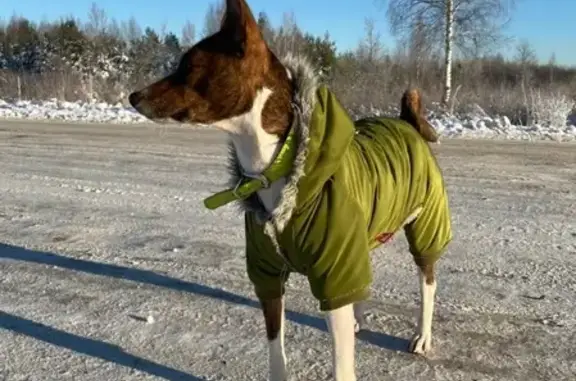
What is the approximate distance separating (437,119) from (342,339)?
53.9ft

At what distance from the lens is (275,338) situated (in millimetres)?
3320

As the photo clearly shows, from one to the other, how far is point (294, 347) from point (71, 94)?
26.8 meters

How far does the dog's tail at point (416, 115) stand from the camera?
4098mm

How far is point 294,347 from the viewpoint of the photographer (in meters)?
3.72

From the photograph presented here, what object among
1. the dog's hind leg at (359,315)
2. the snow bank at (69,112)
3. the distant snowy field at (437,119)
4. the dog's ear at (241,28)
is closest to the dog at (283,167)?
the dog's ear at (241,28)

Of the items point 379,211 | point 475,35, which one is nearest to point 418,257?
point 379,211

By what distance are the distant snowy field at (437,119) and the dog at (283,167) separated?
10.0 meters

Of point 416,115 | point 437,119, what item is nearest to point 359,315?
point 416,115

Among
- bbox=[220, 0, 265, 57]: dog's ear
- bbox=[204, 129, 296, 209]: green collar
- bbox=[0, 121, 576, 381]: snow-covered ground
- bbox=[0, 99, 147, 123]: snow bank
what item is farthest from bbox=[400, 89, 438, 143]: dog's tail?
bbox=[0, 99, 147, 123]: snow bank

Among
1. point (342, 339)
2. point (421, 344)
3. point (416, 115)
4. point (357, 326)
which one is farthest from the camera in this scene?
point (416, 115)

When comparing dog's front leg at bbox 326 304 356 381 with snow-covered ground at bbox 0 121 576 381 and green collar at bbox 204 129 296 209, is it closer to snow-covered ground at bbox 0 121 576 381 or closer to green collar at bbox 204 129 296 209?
snow-covered ground at bbox 0 121 576 381

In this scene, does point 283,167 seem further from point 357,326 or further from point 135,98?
point 357,326

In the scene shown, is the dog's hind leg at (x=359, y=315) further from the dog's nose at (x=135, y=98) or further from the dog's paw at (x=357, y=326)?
the dog's nose at (x=135, y=98)

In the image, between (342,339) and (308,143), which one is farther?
(342,339)
